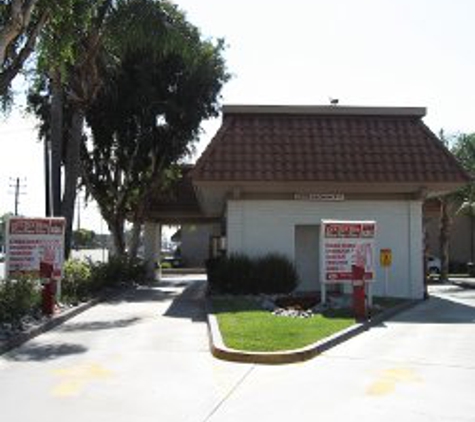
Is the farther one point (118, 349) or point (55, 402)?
point (118, 349)

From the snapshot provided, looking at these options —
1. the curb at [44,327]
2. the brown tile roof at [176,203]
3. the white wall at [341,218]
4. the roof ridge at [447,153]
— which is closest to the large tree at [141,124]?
the brown tile roof at [176,203]

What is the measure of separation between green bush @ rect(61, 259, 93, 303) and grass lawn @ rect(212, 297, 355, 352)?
3.99 m

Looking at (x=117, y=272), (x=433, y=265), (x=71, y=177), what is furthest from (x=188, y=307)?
(x=433, y=265)

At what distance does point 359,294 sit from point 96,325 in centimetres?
541

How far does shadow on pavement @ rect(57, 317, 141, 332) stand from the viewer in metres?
16.0

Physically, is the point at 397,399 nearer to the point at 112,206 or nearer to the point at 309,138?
the point at 309,138

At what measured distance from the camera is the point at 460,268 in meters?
54.5

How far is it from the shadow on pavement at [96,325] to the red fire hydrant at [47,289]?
1.72 feet

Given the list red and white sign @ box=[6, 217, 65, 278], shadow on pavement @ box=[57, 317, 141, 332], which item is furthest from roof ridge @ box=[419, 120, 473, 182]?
red and white sign @ box=[6, 217, 65, 278]

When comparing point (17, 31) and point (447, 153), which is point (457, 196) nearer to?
point (447, 153)

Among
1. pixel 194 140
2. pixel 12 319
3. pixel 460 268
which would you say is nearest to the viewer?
pixel 12 319

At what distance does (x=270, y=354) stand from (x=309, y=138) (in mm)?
13102

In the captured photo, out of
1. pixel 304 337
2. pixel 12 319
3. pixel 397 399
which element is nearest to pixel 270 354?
pixel 304 337

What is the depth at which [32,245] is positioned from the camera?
17422 mm
